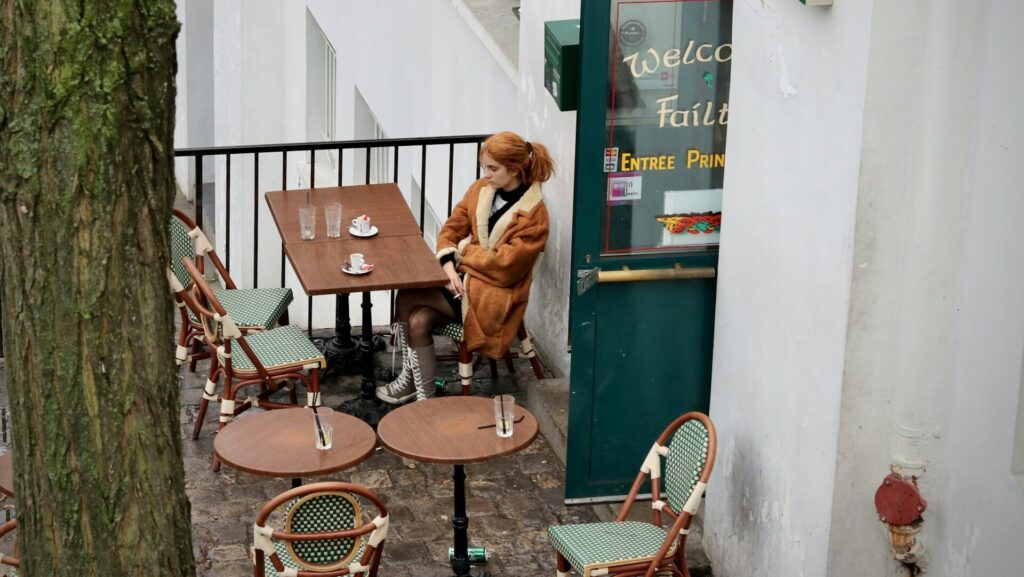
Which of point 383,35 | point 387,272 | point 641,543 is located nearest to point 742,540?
point 641,543

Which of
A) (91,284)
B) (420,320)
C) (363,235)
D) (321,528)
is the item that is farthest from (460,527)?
(91,284)

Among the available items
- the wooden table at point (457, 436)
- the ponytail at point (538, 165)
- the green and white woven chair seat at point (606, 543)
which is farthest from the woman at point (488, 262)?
the green and white woven chair seat at point (606, 543)

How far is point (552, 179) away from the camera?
918 centimetres

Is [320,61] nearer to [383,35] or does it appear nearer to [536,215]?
[383,35]

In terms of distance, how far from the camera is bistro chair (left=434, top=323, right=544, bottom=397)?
864 centimetres

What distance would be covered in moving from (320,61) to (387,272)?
25.3 feet

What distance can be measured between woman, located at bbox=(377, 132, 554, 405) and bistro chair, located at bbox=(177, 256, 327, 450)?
23.3 inches

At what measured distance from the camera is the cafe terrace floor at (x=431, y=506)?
738 cm

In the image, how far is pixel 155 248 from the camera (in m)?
3.85

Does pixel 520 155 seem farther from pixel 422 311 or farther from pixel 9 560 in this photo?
pixel 9 560

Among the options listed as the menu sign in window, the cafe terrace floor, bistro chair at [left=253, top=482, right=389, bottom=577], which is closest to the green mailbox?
the menu sign in window

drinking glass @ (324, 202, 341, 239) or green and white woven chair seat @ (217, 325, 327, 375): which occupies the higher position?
drinking glass @ (324, 202, 341, 239)

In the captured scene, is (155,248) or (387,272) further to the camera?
(387,272)

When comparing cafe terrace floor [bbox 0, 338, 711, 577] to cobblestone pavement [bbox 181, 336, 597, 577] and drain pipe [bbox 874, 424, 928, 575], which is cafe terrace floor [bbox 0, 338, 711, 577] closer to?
cobblestone pavement [bbox 181, 336, 597, 577]
